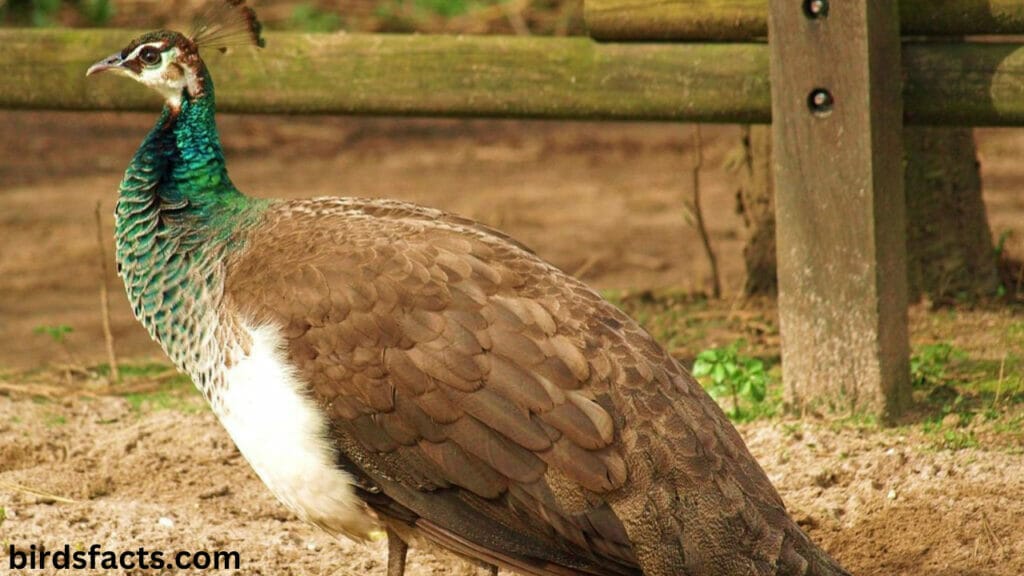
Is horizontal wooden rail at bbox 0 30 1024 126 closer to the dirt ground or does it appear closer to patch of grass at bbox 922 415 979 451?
patch of grass at bbox 922 415 979 451

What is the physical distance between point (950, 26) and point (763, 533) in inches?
79.3

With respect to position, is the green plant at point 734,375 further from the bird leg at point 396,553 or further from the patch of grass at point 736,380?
the bird leg at point 396,553

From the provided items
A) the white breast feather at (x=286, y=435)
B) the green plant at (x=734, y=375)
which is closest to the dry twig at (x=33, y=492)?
the white breast feather at (x=286, y=435)

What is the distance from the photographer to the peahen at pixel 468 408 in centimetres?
325

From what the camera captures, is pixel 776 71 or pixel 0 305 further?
pixel 0 305

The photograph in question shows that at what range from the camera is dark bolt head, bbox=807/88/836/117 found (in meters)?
4.38

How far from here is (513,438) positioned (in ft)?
10.8

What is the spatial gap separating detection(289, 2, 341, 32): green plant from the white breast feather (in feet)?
25.6

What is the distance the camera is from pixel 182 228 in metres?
3.93

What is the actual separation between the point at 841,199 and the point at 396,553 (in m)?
1.72

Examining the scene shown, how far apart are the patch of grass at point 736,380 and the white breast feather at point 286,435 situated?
4.64ft

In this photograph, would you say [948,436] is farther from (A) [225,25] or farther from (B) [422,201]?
(B) [422,201]

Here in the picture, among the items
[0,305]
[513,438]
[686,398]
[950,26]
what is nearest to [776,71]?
[950,26]

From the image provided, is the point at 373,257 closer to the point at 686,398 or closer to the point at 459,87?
the point at 686,398
